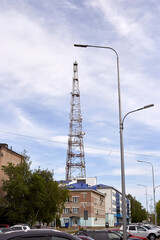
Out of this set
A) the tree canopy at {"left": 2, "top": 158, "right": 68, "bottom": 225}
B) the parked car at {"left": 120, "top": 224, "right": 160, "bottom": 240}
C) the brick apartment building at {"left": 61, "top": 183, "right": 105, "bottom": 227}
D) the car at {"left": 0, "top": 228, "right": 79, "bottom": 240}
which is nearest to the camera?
the car at {"left": 0, "top": 228, "right": 79, "bottom": 240}

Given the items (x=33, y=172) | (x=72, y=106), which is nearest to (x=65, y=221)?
(x=72, y=106)

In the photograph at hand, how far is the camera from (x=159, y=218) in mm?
111875

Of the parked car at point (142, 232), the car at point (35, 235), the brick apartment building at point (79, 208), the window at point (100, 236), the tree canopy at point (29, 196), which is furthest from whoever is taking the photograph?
the brick apartment building at point (79, 208)

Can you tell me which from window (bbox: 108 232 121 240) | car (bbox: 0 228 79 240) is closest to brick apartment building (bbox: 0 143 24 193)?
window (bbox: 108 232 121 240)

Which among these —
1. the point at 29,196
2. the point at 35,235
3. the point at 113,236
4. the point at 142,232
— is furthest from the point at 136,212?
the point at 35,235

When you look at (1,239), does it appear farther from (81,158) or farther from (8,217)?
(81,158)

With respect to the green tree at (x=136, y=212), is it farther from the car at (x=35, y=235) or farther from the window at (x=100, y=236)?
the car at (x=35, y=235)

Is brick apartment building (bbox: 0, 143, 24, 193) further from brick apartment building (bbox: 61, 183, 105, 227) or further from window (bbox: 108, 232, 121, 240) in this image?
window (bbox: 108, 232, 121, 240)

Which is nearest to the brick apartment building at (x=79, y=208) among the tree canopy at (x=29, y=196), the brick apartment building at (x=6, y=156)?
the brick apartment building at (x=6, y=156)

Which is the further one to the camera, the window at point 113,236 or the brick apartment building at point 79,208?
the brick apartment building at point 79,208

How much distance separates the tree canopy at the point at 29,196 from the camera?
45969mm

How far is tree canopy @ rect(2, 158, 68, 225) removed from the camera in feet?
151

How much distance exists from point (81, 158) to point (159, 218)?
44.1 metres

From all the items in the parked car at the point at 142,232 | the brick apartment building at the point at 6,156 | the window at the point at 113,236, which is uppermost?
the brick apartment building at the point at 6,156
